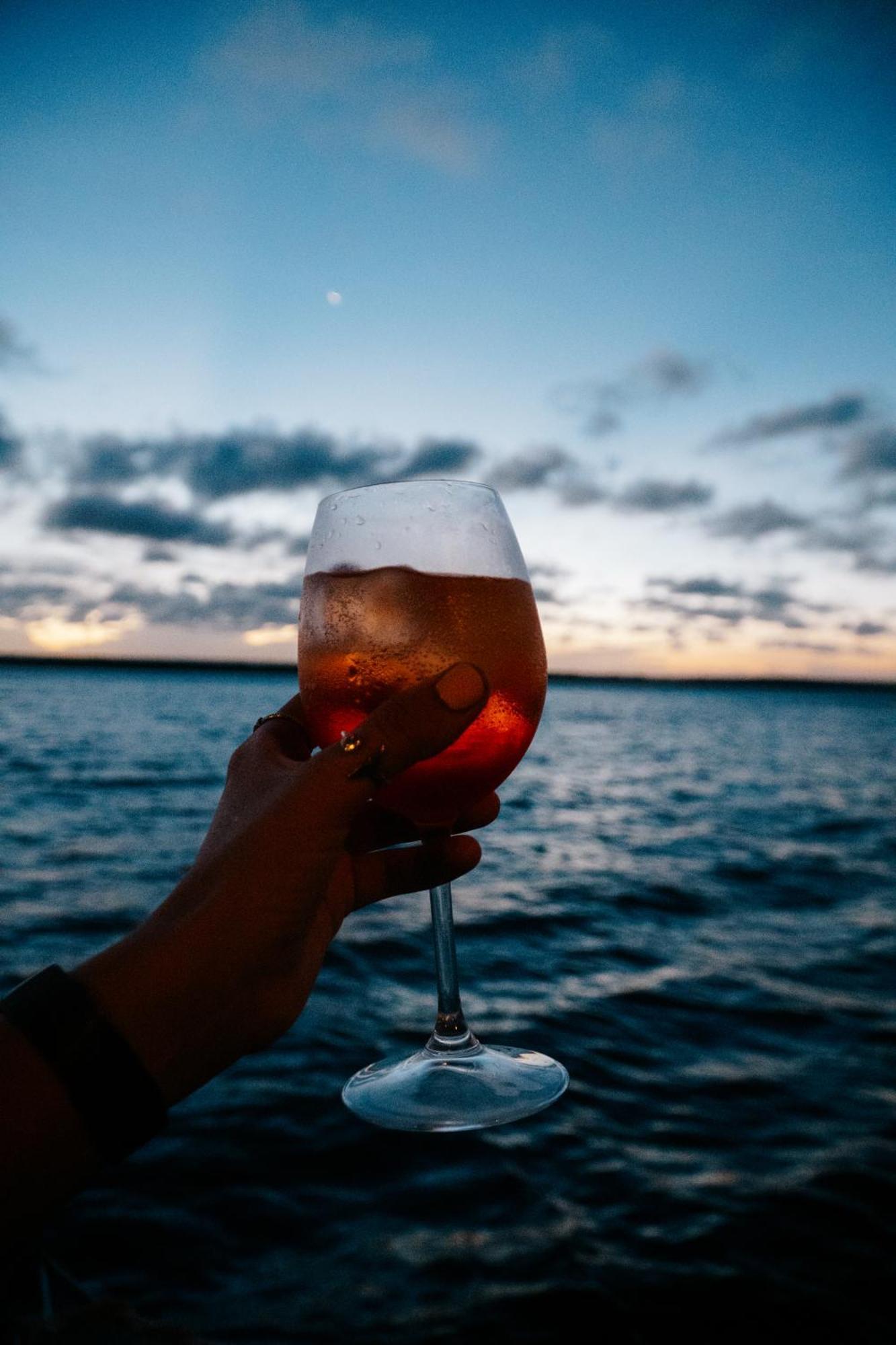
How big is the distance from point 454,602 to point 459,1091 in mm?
918

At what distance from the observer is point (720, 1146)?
4.24 meters

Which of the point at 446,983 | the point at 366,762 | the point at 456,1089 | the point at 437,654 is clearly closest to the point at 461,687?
the point at 437,654

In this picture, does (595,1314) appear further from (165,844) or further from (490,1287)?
(165,844)

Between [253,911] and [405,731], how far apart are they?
45cm

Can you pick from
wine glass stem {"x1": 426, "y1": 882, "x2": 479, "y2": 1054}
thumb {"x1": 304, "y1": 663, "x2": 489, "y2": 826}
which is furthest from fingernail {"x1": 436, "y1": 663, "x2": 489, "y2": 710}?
wine glass stem {"x1": 426, "y1": 882, "x2": 479, "y2": 1054}

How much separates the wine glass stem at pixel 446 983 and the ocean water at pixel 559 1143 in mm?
1870

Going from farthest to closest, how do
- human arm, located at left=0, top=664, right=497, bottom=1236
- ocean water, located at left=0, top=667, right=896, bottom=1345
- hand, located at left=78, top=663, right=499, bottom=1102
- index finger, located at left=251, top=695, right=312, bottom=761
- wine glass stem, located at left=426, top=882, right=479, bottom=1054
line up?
ocean water, located at left=0, top=667, right=896, bottom=1345 < index finger, located at left=251, top=695, right=312, bottom=761 < wine glass stem, located at left=426, top=882, right=479, bottom=1054 < hand, located at left=78, top=663, right=499, bottom=1102 < human arm, located at left=0, top=664, right=497, bottom=1236

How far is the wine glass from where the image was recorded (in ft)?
4.93

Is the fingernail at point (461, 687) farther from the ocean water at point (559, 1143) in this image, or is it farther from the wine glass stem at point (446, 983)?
the ocean water at point (559, 1143)

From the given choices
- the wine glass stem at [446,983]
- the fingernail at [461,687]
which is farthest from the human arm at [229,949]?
the wine glass stem at [446,983]

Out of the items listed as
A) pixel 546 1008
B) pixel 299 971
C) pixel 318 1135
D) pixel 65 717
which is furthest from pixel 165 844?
pixel 65 717

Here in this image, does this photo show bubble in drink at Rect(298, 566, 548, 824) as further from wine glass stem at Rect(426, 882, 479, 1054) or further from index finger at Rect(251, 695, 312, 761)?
index finger at Rect(251, 695, 312, 761)

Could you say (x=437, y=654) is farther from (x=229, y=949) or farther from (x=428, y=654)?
(x=229, y=949)

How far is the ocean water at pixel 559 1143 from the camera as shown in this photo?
306 cm
